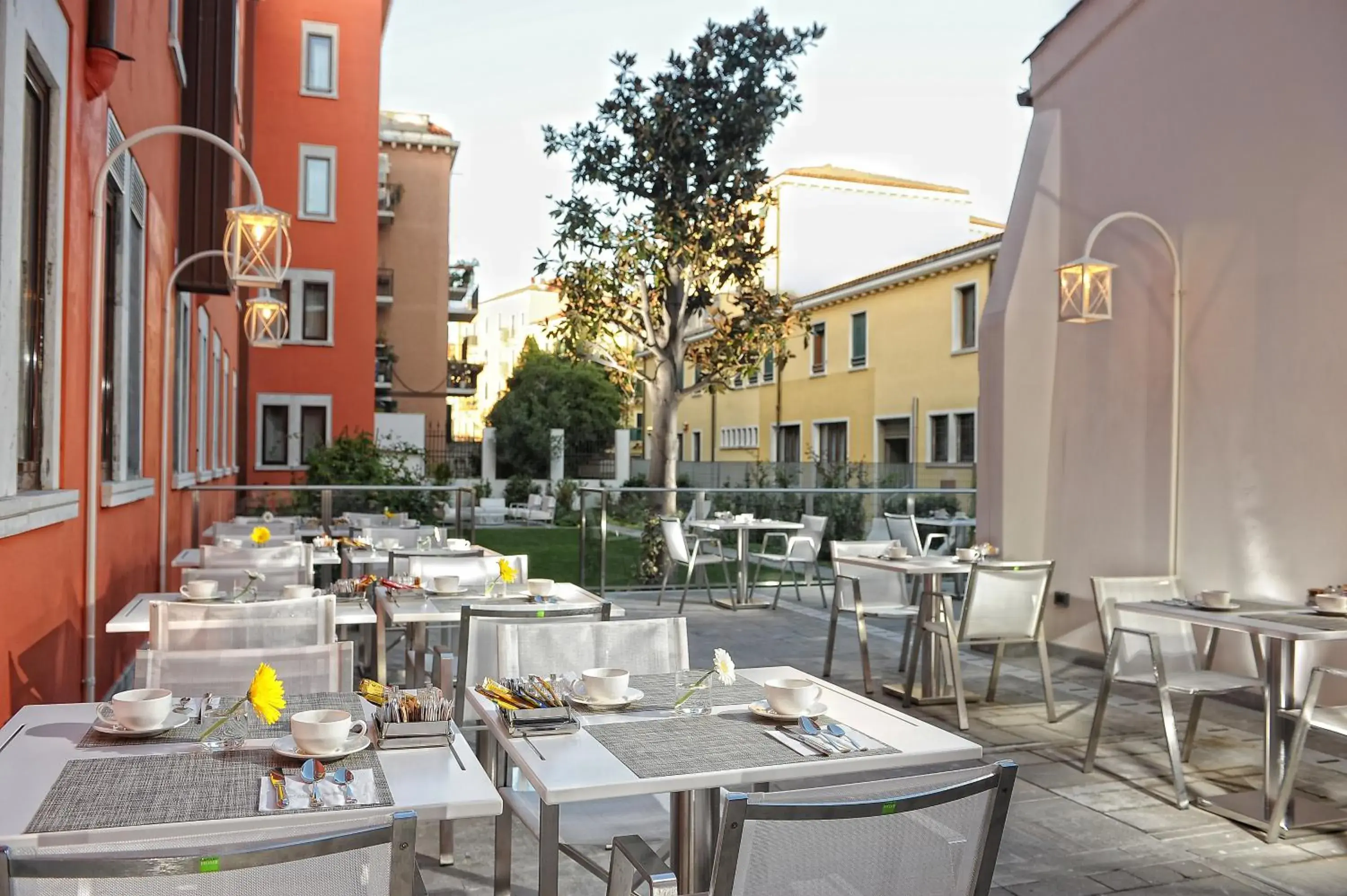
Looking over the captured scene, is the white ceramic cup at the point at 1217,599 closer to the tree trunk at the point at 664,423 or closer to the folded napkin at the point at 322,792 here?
the folded napkin at the point at 322,792

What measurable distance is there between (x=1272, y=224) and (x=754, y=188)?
621 cm

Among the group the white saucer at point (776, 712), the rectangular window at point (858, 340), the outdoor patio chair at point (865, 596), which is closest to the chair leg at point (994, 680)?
the outdoor patio chair at point (865, 596)

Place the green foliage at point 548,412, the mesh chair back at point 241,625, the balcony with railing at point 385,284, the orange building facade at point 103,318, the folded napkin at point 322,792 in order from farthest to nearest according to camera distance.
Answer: the green foliage at point 548,412
the balcony with railing at point 385,284
the orange building facade at point 103,318
the mesh chair back at point 241,625
the folded napkin at point 322,792

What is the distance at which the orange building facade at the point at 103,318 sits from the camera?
333 centimetres

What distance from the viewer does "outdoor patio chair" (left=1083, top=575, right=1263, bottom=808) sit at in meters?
4.34

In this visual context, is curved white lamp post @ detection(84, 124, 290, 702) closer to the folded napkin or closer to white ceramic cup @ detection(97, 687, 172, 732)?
white ceramic cup @ detection(97, 687, 172, 732)

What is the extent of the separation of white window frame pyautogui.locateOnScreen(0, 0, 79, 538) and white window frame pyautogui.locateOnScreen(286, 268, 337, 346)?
14998 millimetres

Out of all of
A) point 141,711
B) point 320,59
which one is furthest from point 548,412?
point 141,711

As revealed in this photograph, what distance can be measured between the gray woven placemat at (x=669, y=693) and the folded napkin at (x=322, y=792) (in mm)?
689

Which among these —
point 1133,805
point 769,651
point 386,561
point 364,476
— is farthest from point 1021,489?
point 364,476

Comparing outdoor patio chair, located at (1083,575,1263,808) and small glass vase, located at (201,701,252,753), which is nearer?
small glass vase, located at (201,701,252,753)

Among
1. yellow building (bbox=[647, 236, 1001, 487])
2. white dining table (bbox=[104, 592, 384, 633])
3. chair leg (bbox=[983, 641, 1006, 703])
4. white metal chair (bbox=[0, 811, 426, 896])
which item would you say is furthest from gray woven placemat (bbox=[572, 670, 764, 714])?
yellow building (bbox=[647, 236, 1001, 487])

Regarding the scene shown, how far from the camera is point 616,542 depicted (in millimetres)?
10438

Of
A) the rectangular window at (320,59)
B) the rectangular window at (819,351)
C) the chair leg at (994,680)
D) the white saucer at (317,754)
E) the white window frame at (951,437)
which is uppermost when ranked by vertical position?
the rectangular window at (320,59)
